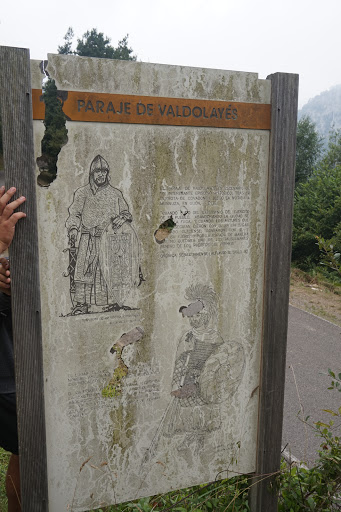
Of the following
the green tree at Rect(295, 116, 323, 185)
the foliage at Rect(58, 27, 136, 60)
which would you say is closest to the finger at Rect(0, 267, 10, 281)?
the green tree at Rect(295, 116, 323, 185)

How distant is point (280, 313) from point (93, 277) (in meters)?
0.96

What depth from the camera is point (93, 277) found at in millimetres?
1959

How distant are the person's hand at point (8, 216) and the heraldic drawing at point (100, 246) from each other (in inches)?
8.0

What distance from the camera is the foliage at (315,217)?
12.6 meters

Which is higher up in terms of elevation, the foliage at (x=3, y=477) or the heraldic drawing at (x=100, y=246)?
the heraldic drawing at (x=100, y=246)

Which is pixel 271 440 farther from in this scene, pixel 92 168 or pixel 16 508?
pixel 92 168

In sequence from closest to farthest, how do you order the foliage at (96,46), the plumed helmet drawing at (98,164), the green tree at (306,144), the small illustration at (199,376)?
the plumed helmet drawing at (98,164)
the small illustration at (199,376)
the green tree at (306,144)
the foliage at (96,46)

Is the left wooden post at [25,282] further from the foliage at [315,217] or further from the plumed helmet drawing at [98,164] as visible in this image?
the foliage at [315,217]

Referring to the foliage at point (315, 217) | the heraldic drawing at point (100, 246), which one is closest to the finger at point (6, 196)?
the heraldic drawing at point (100, 246)

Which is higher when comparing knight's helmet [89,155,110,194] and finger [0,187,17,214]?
knight's helmet [89,155,110,194]

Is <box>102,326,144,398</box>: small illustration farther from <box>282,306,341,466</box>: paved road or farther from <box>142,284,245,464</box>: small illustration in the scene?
<box>282,306,341,466</box>: paved road

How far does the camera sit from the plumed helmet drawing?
1.90m

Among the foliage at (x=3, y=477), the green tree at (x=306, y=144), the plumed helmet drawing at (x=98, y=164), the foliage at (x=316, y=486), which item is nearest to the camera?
the plumed helmet drawing at (x=98, y=164)

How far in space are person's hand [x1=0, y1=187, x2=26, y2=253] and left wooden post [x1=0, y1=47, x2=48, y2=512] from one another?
0.10 feet
